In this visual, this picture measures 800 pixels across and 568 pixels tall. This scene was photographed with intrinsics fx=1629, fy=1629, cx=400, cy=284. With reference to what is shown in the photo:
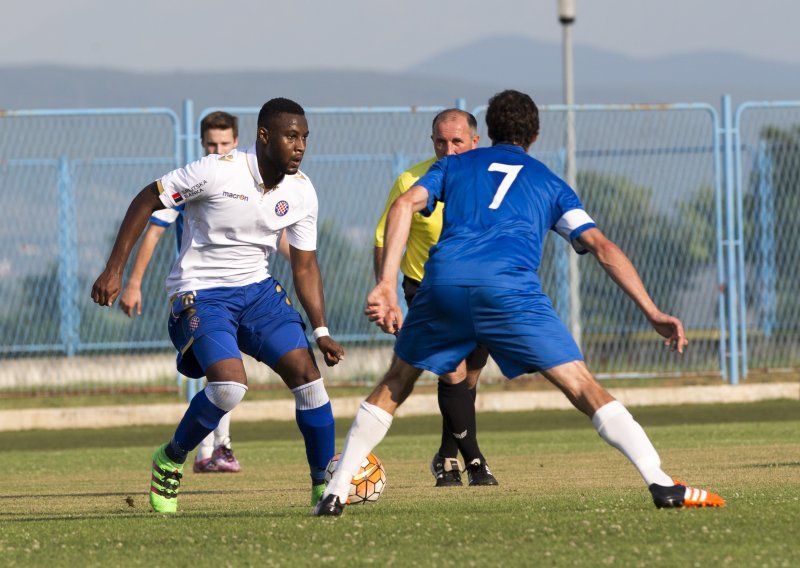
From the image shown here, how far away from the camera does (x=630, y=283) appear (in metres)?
7.21

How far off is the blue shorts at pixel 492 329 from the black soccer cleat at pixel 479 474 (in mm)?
2951

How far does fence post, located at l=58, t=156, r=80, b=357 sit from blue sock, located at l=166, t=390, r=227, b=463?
9948 mm

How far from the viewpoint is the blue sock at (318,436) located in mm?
8922

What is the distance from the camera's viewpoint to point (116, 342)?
1842 centimetres

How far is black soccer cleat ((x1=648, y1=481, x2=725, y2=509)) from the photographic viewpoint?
7.20m

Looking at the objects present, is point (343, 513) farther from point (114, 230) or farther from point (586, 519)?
point (114, 230)

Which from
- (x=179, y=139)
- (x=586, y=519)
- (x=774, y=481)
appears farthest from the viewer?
(x=179, y=139)

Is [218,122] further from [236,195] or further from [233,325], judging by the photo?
[233,325]

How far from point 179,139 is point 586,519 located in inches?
467

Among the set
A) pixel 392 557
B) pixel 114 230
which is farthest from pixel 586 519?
pixel 114 230

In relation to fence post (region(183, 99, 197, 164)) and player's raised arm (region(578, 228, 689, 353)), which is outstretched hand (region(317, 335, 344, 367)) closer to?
player's raised arm (region(578, 228, 689, 353))

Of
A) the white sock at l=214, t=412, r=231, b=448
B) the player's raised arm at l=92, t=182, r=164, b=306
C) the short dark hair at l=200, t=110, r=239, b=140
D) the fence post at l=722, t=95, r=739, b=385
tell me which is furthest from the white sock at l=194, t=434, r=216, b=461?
A: the fence post at l=722, t=95, r=739, b=385

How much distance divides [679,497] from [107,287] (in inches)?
119

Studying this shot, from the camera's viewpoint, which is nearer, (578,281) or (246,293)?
(246,293)
